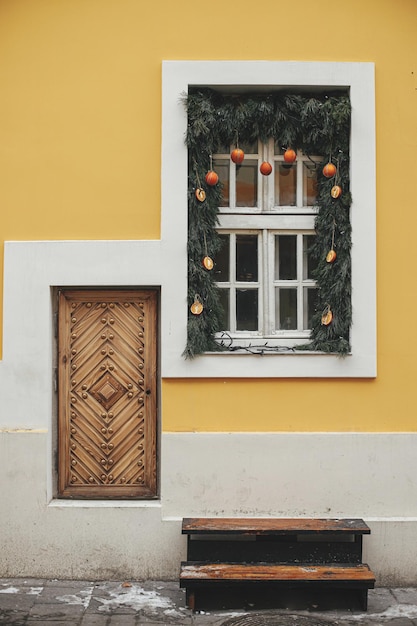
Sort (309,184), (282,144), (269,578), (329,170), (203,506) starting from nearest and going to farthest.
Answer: (269,578) → (203,506) → (329,170) → (282,144) → (309,184)

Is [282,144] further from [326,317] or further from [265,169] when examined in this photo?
[326,317]

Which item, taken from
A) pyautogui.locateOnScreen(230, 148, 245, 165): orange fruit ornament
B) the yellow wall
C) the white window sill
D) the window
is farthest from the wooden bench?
pyautogui.locateOnScreen(230, 148, 245, 165): orange fruit ornament

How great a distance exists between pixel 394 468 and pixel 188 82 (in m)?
3.67

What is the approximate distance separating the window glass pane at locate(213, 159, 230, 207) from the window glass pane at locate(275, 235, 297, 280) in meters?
0.55

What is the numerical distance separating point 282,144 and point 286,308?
1.43m

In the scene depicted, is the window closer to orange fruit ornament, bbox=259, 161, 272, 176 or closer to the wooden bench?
orange fruit ornament, bbox=259, 161, 272, 176

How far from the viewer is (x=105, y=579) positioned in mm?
6914

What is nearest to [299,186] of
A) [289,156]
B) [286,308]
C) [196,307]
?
[289,156]

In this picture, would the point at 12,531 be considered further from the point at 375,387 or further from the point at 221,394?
the point at 375,387

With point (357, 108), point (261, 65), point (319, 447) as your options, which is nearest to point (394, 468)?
point (319, 447)

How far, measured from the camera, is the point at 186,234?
6961 millimetres

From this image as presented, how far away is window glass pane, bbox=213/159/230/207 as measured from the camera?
724 centimetres

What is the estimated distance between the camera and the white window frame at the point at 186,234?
6949 mm

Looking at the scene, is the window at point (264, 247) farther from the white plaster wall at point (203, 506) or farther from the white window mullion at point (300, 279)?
the white plaster wall at point (203, 506)
